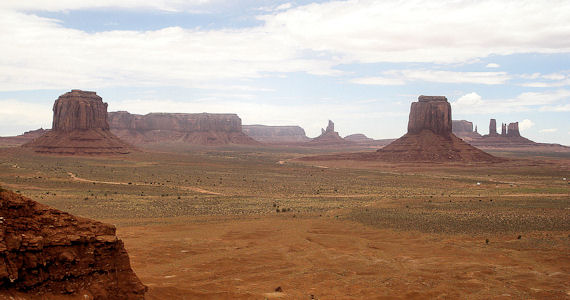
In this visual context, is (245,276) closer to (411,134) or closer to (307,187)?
(307,187)

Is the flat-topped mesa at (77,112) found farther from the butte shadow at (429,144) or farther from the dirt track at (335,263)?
the dirt track at (335,263)

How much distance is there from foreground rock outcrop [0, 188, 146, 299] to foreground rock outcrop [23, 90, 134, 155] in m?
86.2

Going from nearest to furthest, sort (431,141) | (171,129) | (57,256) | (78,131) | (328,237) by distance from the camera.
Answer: (57,256) < (328,237) < (78,131) < (431,141) < (171,129)

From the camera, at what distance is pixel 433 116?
10519 centimetres

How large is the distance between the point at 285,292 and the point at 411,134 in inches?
3931

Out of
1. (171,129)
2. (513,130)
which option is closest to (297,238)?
(171,129)

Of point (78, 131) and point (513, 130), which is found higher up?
point (513, 130)

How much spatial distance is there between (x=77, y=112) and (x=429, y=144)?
74.4 metres

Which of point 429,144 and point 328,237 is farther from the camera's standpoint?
point 429,144

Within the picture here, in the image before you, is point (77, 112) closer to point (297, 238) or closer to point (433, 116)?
point (433, 116)

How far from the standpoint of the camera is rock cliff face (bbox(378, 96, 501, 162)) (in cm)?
9688

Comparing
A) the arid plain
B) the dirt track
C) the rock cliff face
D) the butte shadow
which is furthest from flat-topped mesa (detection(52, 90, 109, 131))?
the dirt track

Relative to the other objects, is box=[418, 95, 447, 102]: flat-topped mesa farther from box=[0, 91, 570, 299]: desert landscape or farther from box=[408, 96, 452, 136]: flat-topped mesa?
box=[0, 91, 570, 299]: desert landscape

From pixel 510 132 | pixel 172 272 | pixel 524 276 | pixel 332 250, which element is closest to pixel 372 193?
pixel 332 250
